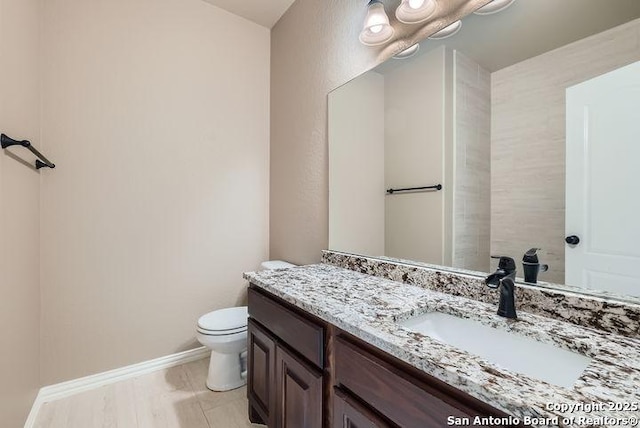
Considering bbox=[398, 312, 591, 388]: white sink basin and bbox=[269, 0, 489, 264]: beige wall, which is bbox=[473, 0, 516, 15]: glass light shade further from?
bbox=[398, 312, 591, 388]: white sink basin

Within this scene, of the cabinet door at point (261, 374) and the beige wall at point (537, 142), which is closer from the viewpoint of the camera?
the beige wall at point (537, 142)

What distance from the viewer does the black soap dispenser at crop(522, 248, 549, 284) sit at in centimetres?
95

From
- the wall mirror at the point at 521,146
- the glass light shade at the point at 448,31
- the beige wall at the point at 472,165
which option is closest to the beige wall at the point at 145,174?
the wall mirror at the point at 521,146

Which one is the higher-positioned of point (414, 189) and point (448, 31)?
point (448, 31)

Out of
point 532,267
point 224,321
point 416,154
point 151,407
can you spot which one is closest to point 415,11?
point 416,154

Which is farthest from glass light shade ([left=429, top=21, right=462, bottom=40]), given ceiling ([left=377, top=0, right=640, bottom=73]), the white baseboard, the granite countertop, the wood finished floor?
the white baseboard

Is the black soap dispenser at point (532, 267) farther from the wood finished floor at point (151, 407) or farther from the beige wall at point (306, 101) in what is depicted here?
the wood finished floor at point (151, 407)

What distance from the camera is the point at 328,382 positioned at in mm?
943

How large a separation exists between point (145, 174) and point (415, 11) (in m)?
1.91

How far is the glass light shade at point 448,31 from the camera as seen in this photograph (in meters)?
1.21

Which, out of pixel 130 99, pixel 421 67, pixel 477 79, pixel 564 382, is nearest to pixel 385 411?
pixel 564 382

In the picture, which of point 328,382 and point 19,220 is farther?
point 19,220

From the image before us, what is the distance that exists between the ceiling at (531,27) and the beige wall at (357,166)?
18.8 inches

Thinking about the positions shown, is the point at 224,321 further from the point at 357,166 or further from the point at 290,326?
the point at 357,166
